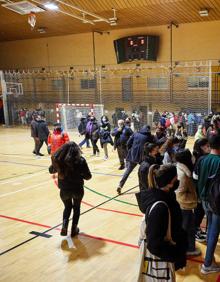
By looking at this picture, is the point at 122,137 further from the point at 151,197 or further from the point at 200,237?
the point at 151,197

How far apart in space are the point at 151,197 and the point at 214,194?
120cm

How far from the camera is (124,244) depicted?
15.7 ft

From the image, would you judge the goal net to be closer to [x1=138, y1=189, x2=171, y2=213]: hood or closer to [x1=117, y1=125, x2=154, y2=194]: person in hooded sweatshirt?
[x1=117, y1=125, x2=154, y2=194]: person in hooded sweatshirt

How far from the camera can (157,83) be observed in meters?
20.7

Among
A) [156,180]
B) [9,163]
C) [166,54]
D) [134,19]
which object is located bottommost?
[9,163]

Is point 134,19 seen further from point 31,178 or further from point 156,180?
point 156,180

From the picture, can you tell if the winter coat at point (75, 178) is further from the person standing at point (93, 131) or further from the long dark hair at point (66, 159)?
the person standing at point (93, 131)

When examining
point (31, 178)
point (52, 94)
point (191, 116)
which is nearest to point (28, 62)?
point (52, 94)

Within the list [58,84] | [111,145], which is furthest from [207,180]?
[58,84]

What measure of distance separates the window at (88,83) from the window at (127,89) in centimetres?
224

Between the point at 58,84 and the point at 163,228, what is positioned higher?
the point at 58,84

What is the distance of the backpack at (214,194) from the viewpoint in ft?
11.3

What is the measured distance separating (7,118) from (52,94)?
3.89 meters

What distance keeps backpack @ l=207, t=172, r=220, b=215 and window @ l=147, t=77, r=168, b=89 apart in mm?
17366
